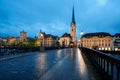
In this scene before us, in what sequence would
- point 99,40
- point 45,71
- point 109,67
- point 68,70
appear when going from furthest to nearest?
1. point 99,40
2. point 68,70
3. point 45,71
4. point 109,67

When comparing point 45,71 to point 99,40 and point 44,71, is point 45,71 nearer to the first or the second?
point 44,71

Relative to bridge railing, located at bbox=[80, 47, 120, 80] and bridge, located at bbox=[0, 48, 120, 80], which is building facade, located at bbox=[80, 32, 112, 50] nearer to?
bridge, located at bbox=[0, 48, 120, 80]

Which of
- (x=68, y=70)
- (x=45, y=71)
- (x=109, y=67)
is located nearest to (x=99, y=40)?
(x=68, y=70)

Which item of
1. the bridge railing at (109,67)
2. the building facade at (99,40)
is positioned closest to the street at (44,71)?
the bridge railing at (109,67)

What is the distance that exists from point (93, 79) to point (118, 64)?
2733 mm

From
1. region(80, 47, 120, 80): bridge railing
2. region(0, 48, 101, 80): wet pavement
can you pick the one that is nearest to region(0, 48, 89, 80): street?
region(0, 48, 101, 80): wet pavement

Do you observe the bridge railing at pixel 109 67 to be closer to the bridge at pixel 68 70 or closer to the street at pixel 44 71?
the bridge at pixel 68 70

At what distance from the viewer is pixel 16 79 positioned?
720 centimetres

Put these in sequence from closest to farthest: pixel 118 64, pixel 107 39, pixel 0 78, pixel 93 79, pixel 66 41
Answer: pixel 118 64 < pixel 93 79 < pixel 0 78 < pixel 107 39 < pixel 66 41

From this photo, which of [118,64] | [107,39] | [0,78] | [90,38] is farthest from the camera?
[90,38]

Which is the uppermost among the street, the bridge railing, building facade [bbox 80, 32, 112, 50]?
building facade [bbox 80, 32, 112, 50]

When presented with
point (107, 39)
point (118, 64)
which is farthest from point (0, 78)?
point (107, 39)

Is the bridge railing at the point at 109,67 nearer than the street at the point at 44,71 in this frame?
Yes

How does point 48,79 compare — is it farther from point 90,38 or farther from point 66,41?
point 66,41
